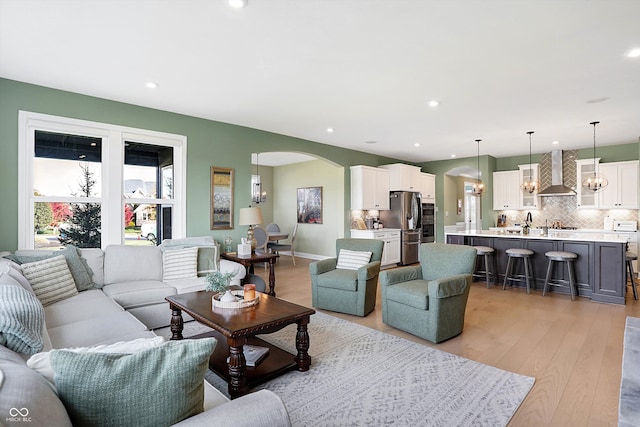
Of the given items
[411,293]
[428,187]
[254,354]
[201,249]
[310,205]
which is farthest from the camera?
[310,205]

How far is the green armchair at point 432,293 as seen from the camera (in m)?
3.20

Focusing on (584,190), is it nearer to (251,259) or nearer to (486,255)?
(486,255)

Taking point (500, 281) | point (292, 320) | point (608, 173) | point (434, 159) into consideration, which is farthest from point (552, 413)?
point (434, 159)

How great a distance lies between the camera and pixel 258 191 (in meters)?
9.54

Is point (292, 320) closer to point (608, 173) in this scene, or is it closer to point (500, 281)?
point (500, 281)

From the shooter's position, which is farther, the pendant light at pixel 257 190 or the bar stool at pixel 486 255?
the pendant light at pixel 257 190

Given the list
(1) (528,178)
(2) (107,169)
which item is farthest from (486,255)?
(2) (107,169)

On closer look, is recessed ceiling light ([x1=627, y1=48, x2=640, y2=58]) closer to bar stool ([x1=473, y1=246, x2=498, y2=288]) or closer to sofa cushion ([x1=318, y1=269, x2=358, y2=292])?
bar stool ([x1=473, y1=246, x2=498, y2=288])

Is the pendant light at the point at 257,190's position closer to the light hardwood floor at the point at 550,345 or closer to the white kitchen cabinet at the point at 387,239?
the white kitchen cabinet at the point at 387,239

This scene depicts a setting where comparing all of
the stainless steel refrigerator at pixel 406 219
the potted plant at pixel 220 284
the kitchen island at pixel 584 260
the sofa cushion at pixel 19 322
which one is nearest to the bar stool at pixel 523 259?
the kitchen island at pixel 584 260

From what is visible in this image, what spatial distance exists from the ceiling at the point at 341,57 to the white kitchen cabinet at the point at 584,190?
2.37 m

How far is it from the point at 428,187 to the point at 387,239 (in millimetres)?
2237

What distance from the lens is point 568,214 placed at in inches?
307

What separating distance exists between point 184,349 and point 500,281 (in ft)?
19.5
